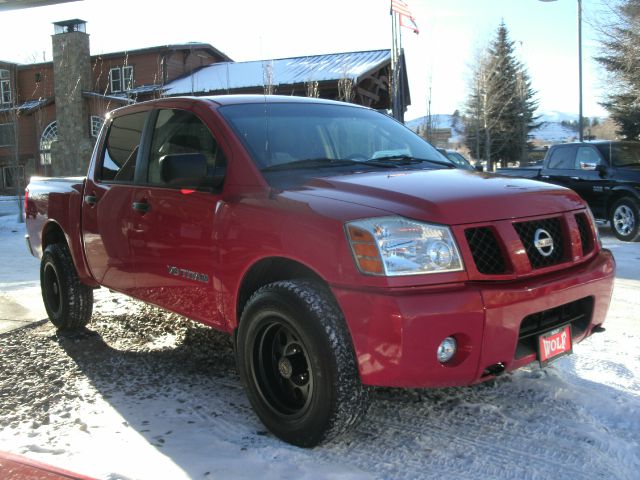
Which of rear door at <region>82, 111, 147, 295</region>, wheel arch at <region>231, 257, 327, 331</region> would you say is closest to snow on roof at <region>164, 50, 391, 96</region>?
rear door at <region>82, 111, 147, 295</region>

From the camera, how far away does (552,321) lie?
3.05m

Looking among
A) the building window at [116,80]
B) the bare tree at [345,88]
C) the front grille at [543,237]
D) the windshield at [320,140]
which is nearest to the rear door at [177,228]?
the windshield at [320,140]

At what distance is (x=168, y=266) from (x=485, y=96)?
32626 mm

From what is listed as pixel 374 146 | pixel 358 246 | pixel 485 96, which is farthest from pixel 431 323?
pixel 485 96

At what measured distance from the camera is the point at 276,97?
4.18 meters

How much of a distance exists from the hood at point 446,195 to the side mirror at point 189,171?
0.61 metres

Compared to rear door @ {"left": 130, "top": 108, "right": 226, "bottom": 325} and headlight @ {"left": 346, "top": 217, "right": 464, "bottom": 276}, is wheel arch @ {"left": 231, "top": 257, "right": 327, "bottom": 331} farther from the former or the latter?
headlight @ {"left": 346, "top": 217, "right": 464, "bottom": 276}

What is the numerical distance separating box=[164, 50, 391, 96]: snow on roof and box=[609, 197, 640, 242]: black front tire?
12153 mm

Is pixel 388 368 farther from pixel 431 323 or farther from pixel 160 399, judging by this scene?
→ pixel 160 399

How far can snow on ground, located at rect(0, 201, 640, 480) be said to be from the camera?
111 inches

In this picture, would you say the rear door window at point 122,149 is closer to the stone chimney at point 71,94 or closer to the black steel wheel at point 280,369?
the black steel wheel at point 280,369

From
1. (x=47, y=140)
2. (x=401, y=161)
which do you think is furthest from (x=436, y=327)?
(x=47, y=140)

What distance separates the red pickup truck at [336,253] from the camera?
2646 millimetres

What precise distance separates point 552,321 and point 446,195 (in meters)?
0.87
